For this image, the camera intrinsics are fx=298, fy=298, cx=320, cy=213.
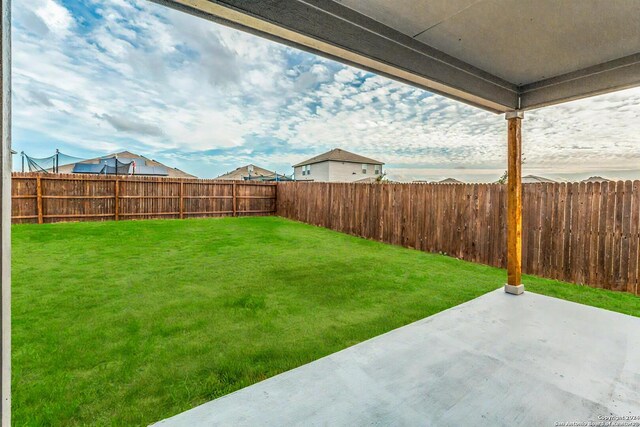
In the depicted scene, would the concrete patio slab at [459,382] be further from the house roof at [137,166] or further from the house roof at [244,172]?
the house roof at [244,172]

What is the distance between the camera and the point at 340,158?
25.4 meters

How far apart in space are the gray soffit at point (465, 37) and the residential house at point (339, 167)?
21904mm

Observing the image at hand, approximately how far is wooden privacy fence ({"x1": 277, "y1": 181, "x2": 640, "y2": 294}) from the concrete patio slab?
2339mm

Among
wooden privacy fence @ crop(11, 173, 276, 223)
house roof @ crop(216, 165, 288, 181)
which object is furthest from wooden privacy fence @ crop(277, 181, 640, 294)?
house roof @ crop(216, 165, 288, 181)

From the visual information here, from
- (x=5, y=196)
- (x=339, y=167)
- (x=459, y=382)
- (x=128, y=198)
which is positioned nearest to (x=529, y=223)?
(x=459, y=382)

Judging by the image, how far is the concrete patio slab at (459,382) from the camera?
1.53 meters

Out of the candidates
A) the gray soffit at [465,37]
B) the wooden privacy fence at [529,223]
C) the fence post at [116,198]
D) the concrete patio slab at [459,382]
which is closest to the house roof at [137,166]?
the fence post at [116,198]

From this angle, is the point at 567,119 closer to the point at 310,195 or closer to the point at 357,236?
the point at 357,236

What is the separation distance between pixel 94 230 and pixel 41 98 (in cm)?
587

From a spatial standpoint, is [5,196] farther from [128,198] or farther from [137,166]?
[137,166]

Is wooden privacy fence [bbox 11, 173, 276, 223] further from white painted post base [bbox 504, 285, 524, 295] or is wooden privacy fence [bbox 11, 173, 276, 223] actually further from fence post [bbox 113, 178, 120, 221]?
white painted post base [bbox 504, 285, 524, 295]

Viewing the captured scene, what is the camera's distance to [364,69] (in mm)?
2236

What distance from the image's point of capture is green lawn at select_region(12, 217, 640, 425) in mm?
1929

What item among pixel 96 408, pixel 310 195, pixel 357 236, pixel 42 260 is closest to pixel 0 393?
pixel 96 408
